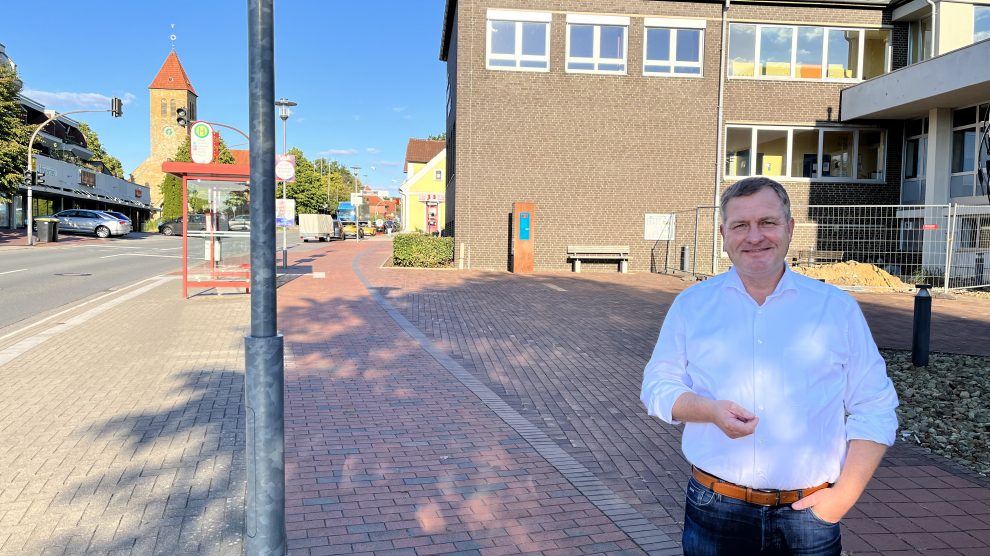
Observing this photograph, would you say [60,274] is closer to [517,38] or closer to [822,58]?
[517,38]

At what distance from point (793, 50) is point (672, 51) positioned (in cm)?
360

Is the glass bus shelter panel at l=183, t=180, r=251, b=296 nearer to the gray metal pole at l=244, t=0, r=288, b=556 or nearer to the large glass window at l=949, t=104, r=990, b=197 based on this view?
the gray metal pole at l=244, t=0, r=288, b=556

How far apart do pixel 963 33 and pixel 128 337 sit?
21104 millimetres

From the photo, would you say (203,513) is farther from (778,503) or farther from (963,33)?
(963,33)

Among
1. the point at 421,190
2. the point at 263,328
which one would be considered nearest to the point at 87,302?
the point at 263,328

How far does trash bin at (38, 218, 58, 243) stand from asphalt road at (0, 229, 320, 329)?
4.76m

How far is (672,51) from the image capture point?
68.9 feet

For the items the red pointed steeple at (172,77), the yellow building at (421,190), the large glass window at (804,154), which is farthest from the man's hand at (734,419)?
the red pointed steeple at (172,77)

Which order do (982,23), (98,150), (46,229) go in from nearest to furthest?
1. (982,23)
2. (46,229)
3. (98,150)

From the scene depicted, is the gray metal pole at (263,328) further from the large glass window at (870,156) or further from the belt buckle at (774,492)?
the large glass window at (870,156)

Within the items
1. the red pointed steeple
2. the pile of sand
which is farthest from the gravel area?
the red pointed steeple

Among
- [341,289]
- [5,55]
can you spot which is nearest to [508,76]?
[341,289]

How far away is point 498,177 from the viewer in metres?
20.5

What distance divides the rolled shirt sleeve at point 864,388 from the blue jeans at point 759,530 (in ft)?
0.85
